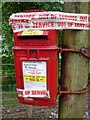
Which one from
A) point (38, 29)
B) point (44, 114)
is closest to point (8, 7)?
point (44, 114)

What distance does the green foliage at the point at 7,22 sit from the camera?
15.9ft

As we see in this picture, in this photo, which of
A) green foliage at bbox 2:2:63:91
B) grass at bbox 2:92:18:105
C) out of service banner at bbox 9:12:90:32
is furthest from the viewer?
grass at bbox 2:92:18:105

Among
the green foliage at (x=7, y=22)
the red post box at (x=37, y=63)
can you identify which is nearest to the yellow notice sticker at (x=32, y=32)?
the red post box at (x=37, y=63)

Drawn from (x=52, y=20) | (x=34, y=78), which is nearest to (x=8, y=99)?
(x=34, y=78)

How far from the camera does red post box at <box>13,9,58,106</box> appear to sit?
2092 millimetres

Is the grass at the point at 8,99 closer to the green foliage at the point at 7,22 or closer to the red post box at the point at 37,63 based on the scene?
the green foliage at the point at 7,22

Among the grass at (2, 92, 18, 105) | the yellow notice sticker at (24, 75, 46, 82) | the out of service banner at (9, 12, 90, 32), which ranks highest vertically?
the out of service banner at (9, 12, 90, 32)

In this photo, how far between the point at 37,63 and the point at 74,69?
10.6 inches

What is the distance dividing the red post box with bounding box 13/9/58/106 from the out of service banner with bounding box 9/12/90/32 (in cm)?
4

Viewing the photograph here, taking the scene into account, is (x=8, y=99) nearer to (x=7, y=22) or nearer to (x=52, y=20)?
(x=7, y=22)

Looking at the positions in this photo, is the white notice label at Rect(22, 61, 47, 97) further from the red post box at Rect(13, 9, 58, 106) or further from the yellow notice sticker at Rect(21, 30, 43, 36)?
the yellow notice sticker at Rect(21, 30, 43, 36)

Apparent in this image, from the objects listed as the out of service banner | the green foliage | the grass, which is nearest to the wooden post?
the out of service banner

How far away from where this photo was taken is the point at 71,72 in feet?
7.11

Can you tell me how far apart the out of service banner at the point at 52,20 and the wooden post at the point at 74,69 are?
0.05 meters
